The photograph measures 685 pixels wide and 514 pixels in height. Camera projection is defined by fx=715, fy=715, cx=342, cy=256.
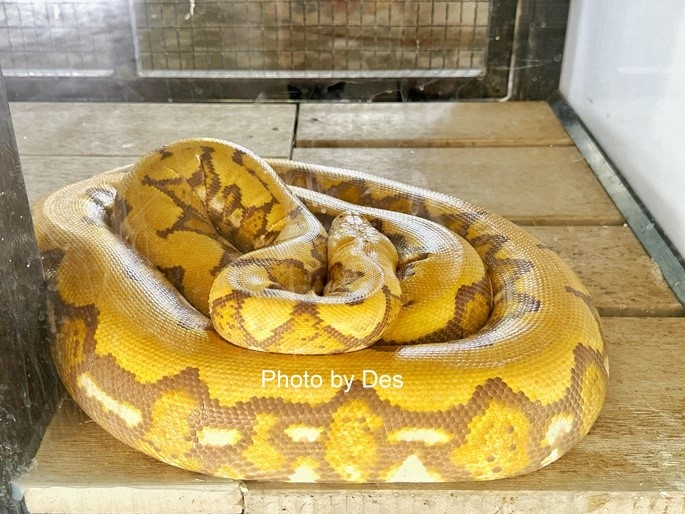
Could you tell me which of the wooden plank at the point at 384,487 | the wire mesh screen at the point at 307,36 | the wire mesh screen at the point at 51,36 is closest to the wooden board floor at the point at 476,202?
the wooden plank at the point at 384,487

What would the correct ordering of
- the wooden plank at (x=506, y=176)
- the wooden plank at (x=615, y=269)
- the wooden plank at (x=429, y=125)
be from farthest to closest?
the wooden plank at (x=429, y=125) < the wooden plank at (x=506, y=176) < the wooden plank at (x=615, y=269)

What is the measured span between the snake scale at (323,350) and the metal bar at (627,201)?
55 centimetres

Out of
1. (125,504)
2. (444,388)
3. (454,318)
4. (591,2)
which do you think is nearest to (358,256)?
(454,318)

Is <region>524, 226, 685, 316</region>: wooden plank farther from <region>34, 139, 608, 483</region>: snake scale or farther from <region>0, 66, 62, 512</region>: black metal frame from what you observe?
<region>0, 66, 62, 512</region>: black metal frame

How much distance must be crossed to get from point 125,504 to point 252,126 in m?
1.44

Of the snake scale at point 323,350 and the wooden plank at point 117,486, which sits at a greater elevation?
the snake scale at point 323,350

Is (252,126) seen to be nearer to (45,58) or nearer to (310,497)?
(45,58)

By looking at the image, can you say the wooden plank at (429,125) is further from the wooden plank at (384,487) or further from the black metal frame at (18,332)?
the wooden plank at (384,487)

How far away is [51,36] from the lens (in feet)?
4.92

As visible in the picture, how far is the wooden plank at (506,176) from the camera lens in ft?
8.44

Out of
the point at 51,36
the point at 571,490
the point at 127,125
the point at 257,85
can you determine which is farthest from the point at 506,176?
the point at 51,36

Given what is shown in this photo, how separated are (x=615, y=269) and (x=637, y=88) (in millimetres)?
701

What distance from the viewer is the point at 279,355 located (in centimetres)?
141

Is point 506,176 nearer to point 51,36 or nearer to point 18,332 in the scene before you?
point 51,36
